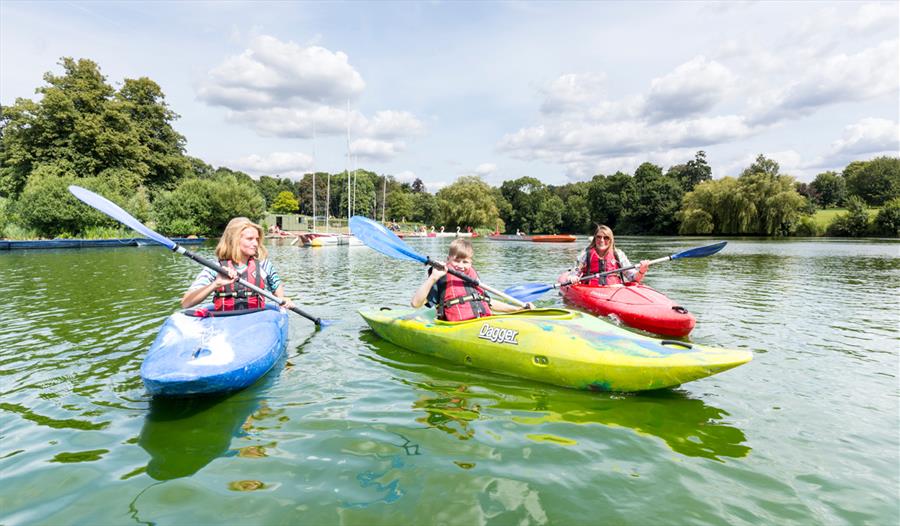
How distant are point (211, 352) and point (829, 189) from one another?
84.3 meters

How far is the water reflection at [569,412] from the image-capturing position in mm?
3391

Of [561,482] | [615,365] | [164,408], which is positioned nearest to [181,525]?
[164,408]

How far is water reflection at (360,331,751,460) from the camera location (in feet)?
11.1

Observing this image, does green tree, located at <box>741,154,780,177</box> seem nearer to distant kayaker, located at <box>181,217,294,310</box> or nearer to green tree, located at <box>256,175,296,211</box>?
distant kayaker, located at <box>181,217,294,310</box>

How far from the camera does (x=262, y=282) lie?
16.8 ft

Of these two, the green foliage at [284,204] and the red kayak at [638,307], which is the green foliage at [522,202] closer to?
the green foliage at [284,204]

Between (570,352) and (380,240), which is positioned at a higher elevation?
(380,240)

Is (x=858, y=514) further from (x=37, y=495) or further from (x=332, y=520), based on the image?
(x=37, y=495)

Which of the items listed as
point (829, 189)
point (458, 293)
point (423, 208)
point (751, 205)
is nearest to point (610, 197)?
point (829, 189)

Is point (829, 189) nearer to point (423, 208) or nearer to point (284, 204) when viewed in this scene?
point (423, 208)

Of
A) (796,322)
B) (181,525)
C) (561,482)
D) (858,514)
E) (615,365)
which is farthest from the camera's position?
(796,322)

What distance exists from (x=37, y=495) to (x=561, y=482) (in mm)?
3059

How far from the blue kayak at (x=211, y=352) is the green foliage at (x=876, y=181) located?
75.5 m

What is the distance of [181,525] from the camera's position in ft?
7.78
